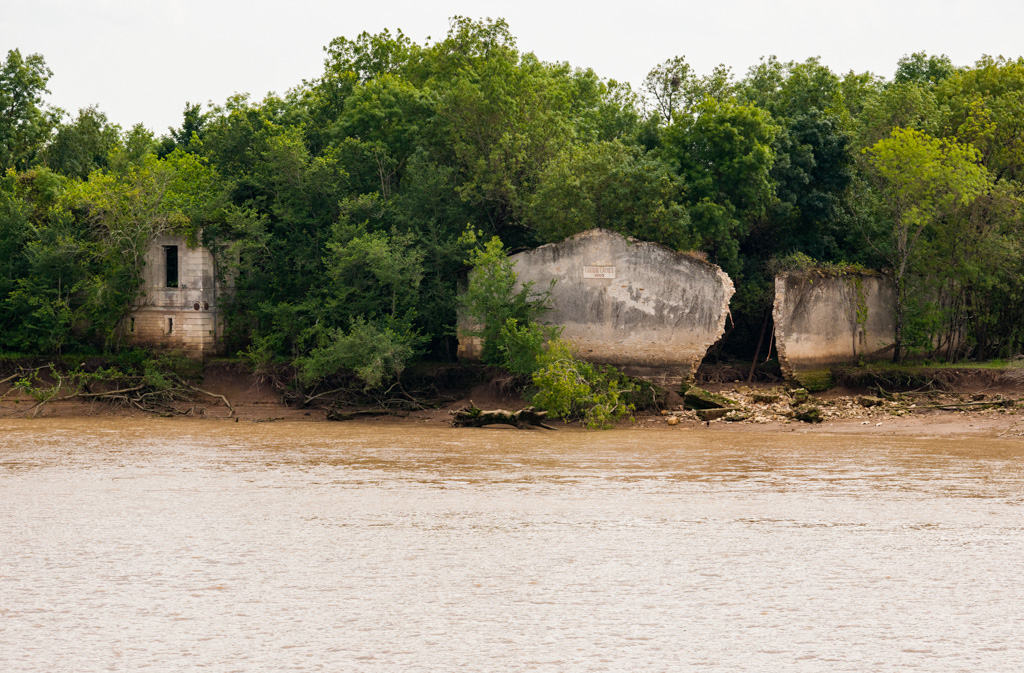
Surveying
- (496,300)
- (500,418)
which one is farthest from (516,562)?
(496,300)

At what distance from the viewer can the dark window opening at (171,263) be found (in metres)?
27.3

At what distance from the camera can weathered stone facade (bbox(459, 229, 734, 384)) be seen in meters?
23.9

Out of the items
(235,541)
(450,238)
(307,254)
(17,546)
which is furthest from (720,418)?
(17,546)

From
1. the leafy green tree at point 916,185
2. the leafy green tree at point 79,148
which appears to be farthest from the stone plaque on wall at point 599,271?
the leafy green tree at point 79,148

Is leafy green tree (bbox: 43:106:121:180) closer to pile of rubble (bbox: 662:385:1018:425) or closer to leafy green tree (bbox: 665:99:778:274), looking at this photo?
leafy green tree (bbox: 665:99:778:274)

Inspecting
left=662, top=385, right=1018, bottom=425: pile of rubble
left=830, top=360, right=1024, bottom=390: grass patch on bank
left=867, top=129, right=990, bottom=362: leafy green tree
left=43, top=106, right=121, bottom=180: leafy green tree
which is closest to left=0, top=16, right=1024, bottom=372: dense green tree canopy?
left=867, top=129, right=990, bottom=362: leafy green tree

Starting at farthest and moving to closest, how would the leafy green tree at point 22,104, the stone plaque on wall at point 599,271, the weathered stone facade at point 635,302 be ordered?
the leafy green tree at point 22,104 < the stone plaque on wall at point 599,271 < the weathered stone facade at point 635,302

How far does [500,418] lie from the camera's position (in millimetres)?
22344

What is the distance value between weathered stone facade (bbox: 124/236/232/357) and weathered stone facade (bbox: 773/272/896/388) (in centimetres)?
1362

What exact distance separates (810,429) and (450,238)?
944 cm

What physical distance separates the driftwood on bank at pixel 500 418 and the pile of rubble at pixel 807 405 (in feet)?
9.17

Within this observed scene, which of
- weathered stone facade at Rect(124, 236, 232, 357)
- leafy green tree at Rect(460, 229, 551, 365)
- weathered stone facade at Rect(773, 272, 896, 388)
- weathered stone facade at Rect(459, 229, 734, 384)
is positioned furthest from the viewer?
weathered stone facade at Rect(124, 236, 232, 357)

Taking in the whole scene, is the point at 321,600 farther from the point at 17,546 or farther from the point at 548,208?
the point at 548,208

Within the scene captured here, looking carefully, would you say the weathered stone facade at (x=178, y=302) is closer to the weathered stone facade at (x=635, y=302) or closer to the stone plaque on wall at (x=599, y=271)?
Result: the weathered stone facade at (x=635, y=302)
